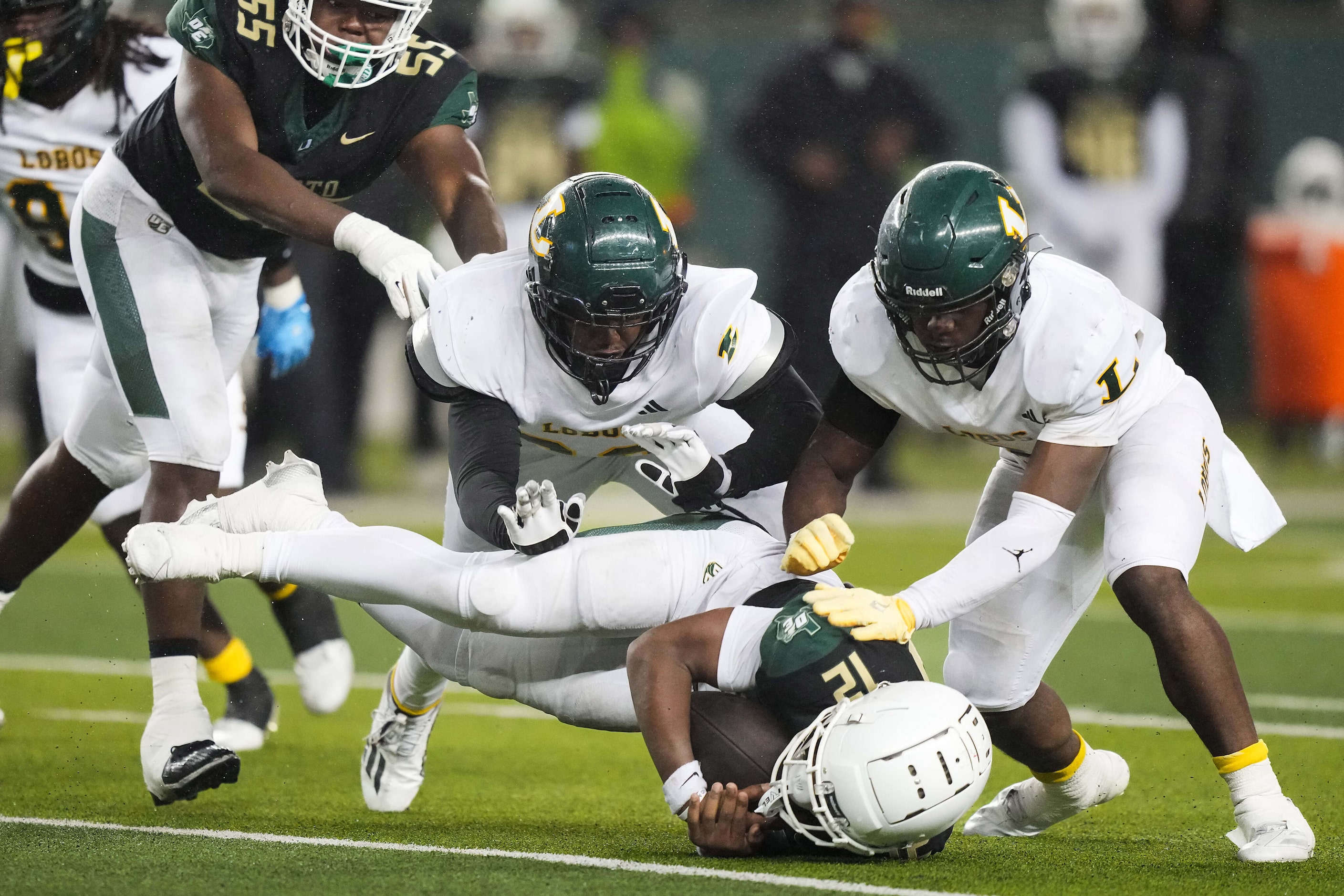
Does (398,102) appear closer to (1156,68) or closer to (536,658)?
(536,658)

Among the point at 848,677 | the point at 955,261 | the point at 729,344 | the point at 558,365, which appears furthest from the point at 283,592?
the point at 955,261

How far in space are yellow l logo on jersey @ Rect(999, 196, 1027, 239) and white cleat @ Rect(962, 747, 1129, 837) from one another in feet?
3.89

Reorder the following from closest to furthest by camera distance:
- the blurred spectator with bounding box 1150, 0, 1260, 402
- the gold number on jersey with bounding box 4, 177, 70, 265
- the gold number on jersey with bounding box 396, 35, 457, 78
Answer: the gold number on jersey with bounding box 396, 35, 457, 78, the gold number on jersey with bounding box 4, 177, 70, 265, the blurred spectator with bounding box 1150, 0, 1260, 402

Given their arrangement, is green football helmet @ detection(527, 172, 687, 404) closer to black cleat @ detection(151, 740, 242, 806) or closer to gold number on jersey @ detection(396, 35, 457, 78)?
gold number on jersey @ detection(396, 35, 457, 78)

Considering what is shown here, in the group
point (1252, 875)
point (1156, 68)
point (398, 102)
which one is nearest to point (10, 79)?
point (398, 102)

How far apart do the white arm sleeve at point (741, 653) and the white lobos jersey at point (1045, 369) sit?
1.95 ft

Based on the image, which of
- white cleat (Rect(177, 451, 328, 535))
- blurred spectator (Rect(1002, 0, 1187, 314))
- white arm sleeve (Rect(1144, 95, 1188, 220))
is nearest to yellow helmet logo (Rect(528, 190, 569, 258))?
white cleat (Rect(177, 451, 328, 535))

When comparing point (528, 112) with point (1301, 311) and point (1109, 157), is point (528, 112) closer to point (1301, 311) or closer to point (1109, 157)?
point (1109, 157)

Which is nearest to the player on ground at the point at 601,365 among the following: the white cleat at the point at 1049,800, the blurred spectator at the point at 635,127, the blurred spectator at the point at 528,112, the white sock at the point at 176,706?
the white sock at the point at 176,706

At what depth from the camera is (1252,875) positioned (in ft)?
10.6

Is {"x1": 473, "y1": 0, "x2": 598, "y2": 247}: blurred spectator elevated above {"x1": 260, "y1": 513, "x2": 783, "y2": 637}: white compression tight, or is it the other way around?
{"x1": 260, "y1": 513, "x2": 783, "y2": 637}: white compression tight

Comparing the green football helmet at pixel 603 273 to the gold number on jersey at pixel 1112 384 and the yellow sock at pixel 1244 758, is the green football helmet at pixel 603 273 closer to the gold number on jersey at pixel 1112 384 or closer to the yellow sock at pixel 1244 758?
the gold number on jersey at pixel 1112 384

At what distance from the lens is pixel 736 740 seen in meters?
3.39

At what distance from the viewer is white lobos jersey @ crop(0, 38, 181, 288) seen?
185 inches
